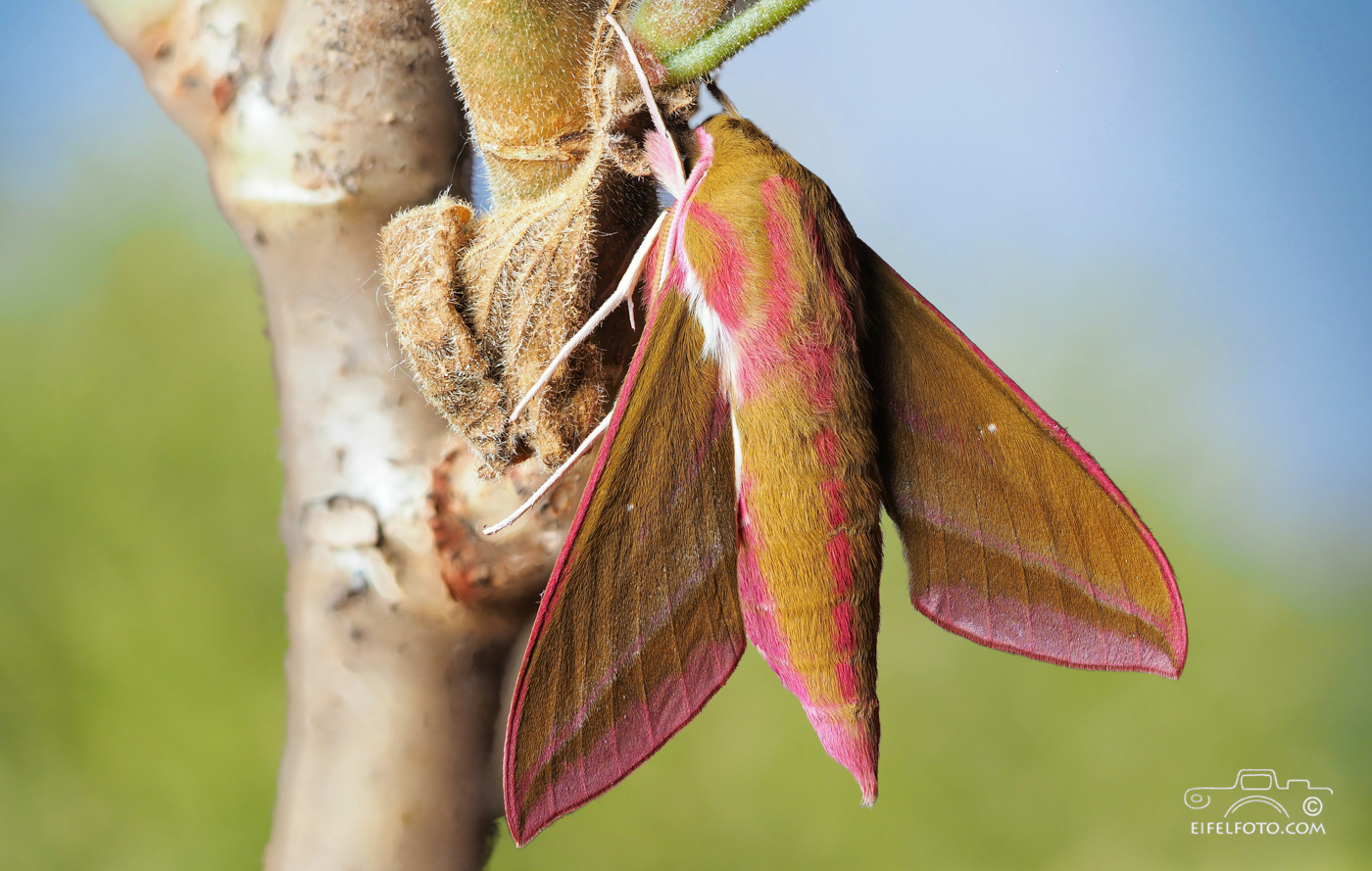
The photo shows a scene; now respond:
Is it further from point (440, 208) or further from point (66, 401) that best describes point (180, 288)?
point (440, 208)

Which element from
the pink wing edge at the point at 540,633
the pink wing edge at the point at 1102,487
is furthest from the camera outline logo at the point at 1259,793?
the pink wing edge at the point at 540,633

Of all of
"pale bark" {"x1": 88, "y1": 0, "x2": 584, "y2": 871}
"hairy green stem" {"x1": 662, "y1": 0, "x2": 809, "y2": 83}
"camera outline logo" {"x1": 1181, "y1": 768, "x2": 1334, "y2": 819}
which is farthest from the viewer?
"camera outline logo" {"x1": 1181, "y1": 768, "x2": 1334, "y2": 819}

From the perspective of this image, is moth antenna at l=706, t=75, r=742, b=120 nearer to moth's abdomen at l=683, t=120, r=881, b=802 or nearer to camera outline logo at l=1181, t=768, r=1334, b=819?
moth's abdomen at l=683, t=120, r=881, b=802

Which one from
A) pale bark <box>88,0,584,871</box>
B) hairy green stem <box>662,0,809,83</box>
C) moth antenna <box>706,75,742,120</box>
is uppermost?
hairy green stem <box>662,0,809,83</box>

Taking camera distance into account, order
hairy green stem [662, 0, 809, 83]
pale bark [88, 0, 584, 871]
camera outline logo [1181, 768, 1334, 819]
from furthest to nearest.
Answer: camera outline logo [1181, 768, 1334, 819]
pale bark [88, 0, 584, 871]
hairy green stem [662, 0, 809, 83]

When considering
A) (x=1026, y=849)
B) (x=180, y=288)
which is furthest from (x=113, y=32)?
(x=1026, y=849)

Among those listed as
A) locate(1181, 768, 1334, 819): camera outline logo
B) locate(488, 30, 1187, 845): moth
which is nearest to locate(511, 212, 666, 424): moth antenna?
locate(488, 30, 1187, 845): moth

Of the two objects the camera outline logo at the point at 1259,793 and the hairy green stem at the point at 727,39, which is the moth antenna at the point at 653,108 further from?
the camera outline logo at the point at 1259,793

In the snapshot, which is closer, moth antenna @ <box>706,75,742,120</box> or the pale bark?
moth antenna @ <box>706,75,742,120</box>
